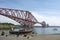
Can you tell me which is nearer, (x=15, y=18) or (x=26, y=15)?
(x=15, y=18)

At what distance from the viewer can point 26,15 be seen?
9500 cm

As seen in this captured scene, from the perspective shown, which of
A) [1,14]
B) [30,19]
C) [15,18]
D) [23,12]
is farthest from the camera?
[30,19]

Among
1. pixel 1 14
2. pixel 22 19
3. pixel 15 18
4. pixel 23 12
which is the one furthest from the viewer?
pixel 23 12

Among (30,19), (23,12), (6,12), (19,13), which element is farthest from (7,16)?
(30,19)

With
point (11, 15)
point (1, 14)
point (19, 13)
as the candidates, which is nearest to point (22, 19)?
point (19, 13)

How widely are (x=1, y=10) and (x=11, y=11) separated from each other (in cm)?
726

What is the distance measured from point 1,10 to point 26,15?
22235 mm

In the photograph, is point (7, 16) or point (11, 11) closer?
point (7, 16)

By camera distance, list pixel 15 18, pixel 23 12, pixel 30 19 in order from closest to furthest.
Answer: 1. pixel 15 18
2. pixel 23 12
3. pixel 30 19

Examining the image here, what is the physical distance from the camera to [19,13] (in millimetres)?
85000

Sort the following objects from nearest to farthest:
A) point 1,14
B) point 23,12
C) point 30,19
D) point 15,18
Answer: point 1,14 < point 15,18 < point 23,12 < point 30,19

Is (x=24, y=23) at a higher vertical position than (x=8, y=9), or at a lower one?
lower

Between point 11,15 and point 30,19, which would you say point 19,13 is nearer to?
point 11,15

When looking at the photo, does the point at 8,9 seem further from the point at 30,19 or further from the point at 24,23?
the point at 30,19
